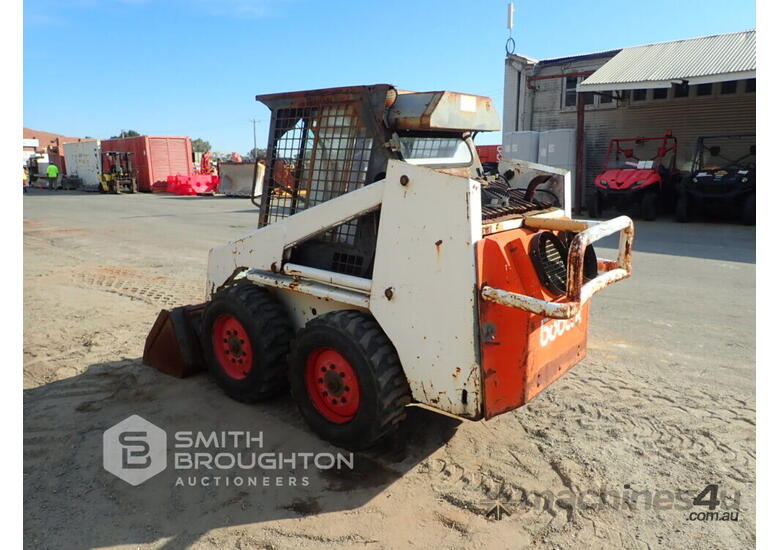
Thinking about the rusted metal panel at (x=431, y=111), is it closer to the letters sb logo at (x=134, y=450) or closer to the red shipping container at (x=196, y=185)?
the letters sb logo at (x=134, y=450)

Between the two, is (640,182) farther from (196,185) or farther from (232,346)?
(196,185)

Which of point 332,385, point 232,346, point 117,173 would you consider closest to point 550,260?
point 332,385

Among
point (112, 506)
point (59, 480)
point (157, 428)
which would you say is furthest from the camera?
point (157, 428)

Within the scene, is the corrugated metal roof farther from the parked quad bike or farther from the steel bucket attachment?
the steel bucket attachment

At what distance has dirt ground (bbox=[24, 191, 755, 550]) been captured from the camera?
9.19ft

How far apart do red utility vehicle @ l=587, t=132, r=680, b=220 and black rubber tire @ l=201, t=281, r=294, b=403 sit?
13.4 meters

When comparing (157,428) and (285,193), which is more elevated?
(285,193)

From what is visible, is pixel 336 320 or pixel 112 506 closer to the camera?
pixel 112 506

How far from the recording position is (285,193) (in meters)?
4.17

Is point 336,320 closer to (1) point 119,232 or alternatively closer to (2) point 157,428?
(2) point 157,428

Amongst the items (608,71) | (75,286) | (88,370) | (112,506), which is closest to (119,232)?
(75,286)

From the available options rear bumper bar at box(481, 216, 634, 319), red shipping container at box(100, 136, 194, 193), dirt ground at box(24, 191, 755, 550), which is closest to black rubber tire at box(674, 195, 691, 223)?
dirt ground at box(24, 191, 755, 550)

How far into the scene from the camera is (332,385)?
11.2ft

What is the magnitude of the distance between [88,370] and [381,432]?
9.51ft
